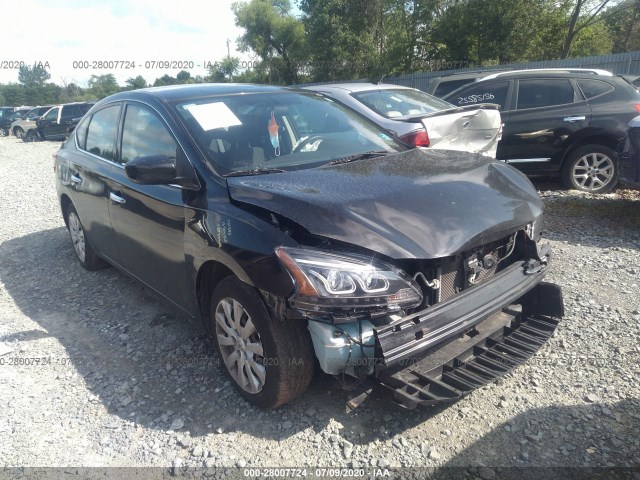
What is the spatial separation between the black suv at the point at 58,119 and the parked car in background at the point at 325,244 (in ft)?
72.6

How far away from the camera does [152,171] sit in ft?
9.51

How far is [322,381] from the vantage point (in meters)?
3.06

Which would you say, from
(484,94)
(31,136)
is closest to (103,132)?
(484,94)

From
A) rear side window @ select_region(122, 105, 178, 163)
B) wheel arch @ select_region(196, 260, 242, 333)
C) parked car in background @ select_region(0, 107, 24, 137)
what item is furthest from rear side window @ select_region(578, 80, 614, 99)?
parked car in background @ select_region(0, 107, 24, 137)

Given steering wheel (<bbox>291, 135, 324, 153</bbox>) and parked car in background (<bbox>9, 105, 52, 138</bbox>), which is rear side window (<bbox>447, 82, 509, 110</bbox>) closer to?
steering wheel (<bbox>291, 135, 324, 153</bbox>)

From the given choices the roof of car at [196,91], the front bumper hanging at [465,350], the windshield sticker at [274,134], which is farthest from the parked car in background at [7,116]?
the front bumper hanging at [465,350]

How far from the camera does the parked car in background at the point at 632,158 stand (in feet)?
17.3

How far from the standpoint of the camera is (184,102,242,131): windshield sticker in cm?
324

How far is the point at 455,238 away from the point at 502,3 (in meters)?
24.4

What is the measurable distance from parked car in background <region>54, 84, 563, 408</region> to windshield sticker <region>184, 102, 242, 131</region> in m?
0.01

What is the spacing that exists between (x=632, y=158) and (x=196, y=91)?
4.58 meters

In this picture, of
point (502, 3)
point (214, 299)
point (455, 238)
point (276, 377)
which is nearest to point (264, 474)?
point (276, 377)

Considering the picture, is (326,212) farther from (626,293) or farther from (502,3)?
(502,3)

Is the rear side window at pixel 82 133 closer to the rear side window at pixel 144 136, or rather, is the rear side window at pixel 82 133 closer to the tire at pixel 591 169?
the rear side window at pixel 144 136
